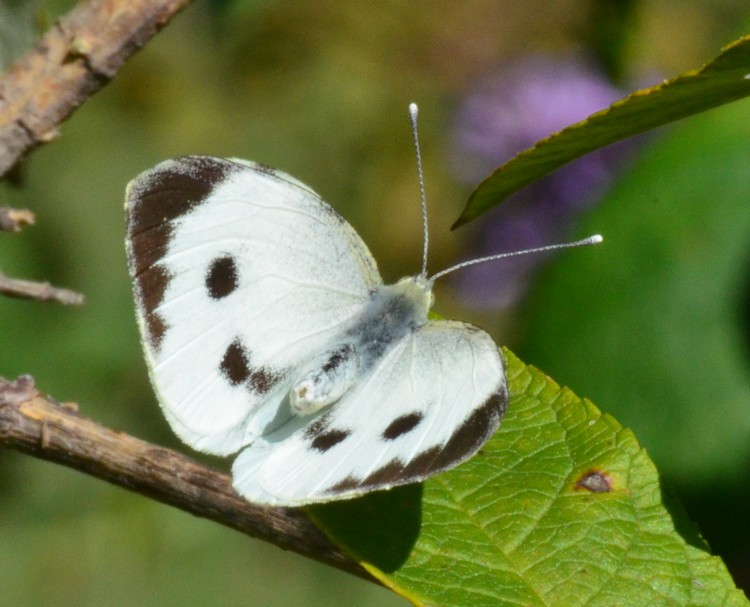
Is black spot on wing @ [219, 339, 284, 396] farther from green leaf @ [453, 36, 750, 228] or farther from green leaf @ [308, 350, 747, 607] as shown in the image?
green leaf @ [453, 36, 750, 228]

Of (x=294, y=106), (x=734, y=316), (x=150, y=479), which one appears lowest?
(x=294, y=106)

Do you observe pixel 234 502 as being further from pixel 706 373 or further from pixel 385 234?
pixel 385 234

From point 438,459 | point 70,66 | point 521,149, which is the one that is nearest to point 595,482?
point 438,459

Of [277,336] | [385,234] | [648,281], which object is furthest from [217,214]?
[385,234]

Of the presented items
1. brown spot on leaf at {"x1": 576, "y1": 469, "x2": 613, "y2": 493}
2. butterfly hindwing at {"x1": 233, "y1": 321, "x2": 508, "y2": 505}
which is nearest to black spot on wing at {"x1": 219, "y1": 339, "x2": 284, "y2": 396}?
butterfly hindwing at {"x1": 233, "y1": 321, "x2": 508, "y2": 505}

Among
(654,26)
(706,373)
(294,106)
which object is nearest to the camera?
(706,373)

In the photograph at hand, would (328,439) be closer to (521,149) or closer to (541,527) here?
(541,527)

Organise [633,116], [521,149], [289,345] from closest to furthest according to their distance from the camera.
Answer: [633,116] < [289,345] < [521,149]
